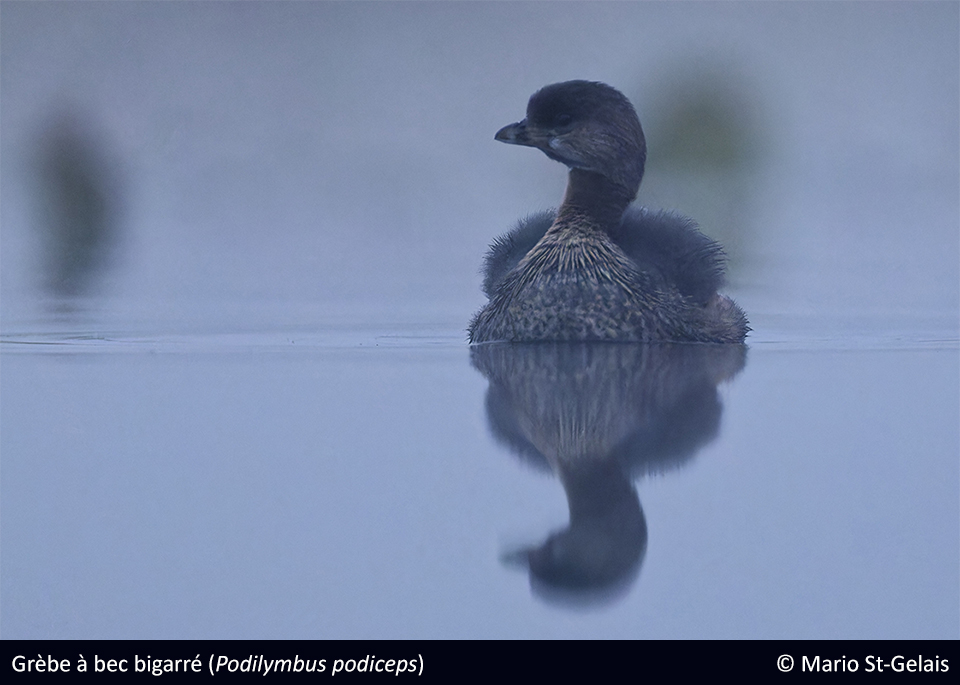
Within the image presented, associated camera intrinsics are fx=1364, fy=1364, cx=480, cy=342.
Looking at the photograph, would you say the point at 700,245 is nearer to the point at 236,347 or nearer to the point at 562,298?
→ the point at 562,298

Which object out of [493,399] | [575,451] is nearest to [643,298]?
[493,399]

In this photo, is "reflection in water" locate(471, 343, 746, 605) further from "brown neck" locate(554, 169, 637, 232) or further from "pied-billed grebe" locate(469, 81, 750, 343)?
"brown neck" locate(554, 169, 637, 232)

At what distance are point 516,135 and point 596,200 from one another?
55 centimetres

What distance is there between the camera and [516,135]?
6969mm

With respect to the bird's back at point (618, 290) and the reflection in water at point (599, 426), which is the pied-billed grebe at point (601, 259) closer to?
the bird's back at point (618, 290)

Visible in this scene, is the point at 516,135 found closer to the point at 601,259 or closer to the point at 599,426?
the point at 601,259

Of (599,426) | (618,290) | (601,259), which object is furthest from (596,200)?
(599,426)

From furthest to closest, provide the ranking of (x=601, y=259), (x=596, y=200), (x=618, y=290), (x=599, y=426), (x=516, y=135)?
(x=596, y=200)
(x=516, y=135)
(x=601, y=259)
(x=618, y=290)
(x=599, y=426)

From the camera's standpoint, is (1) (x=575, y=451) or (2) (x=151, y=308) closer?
(1) (x=575, y=451)

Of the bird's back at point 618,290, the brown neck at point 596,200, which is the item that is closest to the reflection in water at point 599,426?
the bird's back at point 618,290

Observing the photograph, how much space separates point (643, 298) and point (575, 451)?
2747 mm

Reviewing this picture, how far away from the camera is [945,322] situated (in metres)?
7.83

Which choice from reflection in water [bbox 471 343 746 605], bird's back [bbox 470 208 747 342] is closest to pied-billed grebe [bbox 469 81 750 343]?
bird's back [bbox 470 208 747 342]

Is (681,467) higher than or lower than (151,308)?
lower
